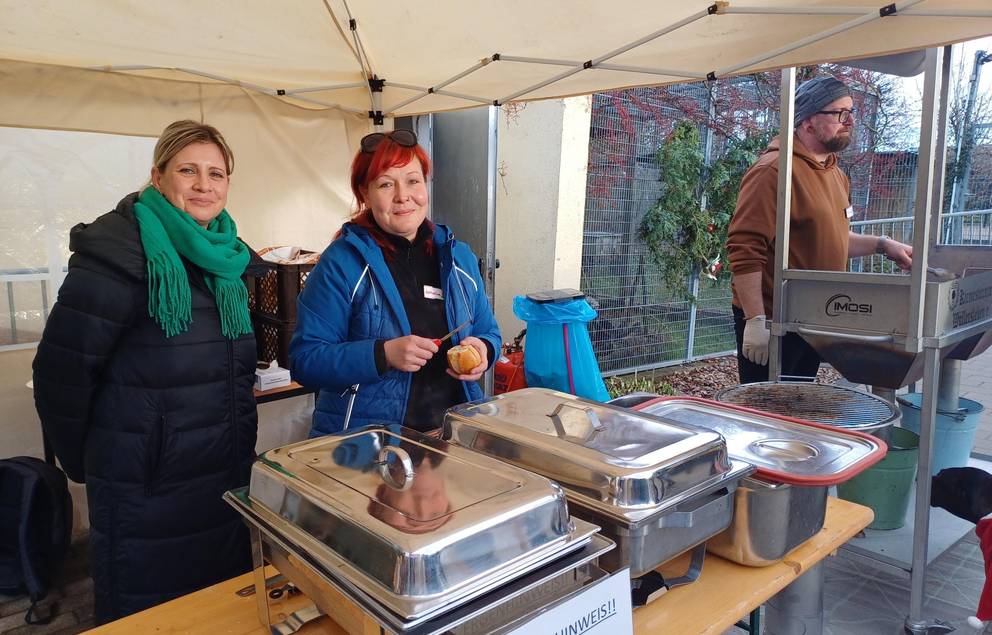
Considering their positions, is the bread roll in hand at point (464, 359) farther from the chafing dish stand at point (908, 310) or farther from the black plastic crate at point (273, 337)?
the chafing dish stand at point (908, 310)

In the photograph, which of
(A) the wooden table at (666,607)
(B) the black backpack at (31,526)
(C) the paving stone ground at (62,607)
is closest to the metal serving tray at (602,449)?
(A) the wooden table at (666,607)

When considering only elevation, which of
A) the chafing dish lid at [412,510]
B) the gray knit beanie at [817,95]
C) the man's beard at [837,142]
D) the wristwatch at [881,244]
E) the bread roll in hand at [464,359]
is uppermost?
the gray knit beanie at [817,95]

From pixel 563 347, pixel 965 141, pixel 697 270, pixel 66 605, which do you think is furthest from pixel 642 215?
pixel 66 605

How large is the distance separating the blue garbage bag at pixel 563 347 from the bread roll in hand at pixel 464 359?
2358 millimetres

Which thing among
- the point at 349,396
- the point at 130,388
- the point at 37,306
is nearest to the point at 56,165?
the point at 37,306

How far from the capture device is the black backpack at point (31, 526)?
2836 mm

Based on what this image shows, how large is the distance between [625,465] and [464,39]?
8.00 feet

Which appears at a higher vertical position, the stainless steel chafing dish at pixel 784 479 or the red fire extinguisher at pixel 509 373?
the stainless steel chafing dish at pixel 784 479

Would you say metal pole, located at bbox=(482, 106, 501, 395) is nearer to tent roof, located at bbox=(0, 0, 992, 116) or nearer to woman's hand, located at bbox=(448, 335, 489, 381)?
tent roof, located at bbox=(0, 0, 992, 116)

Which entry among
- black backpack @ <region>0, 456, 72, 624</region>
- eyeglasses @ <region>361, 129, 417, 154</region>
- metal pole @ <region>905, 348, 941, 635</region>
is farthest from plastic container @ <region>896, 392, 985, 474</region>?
black backpack @ <region>0, 456, 72, 624</region>

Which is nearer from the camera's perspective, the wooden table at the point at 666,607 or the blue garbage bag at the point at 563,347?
the wooden table at the point at 666,607

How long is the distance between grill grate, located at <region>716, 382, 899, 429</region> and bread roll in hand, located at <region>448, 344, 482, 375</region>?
1009 millimetres

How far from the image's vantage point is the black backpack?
9.30 ft

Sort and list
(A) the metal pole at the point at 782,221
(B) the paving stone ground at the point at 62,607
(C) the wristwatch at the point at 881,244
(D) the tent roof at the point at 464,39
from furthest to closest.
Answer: (C) the wristwatch at the point at 881,244
(A) the metal pole at the point at 782,221
(B) the paving stone ground at the point at 62,607
(D) the tent roof at the point at 464,39
